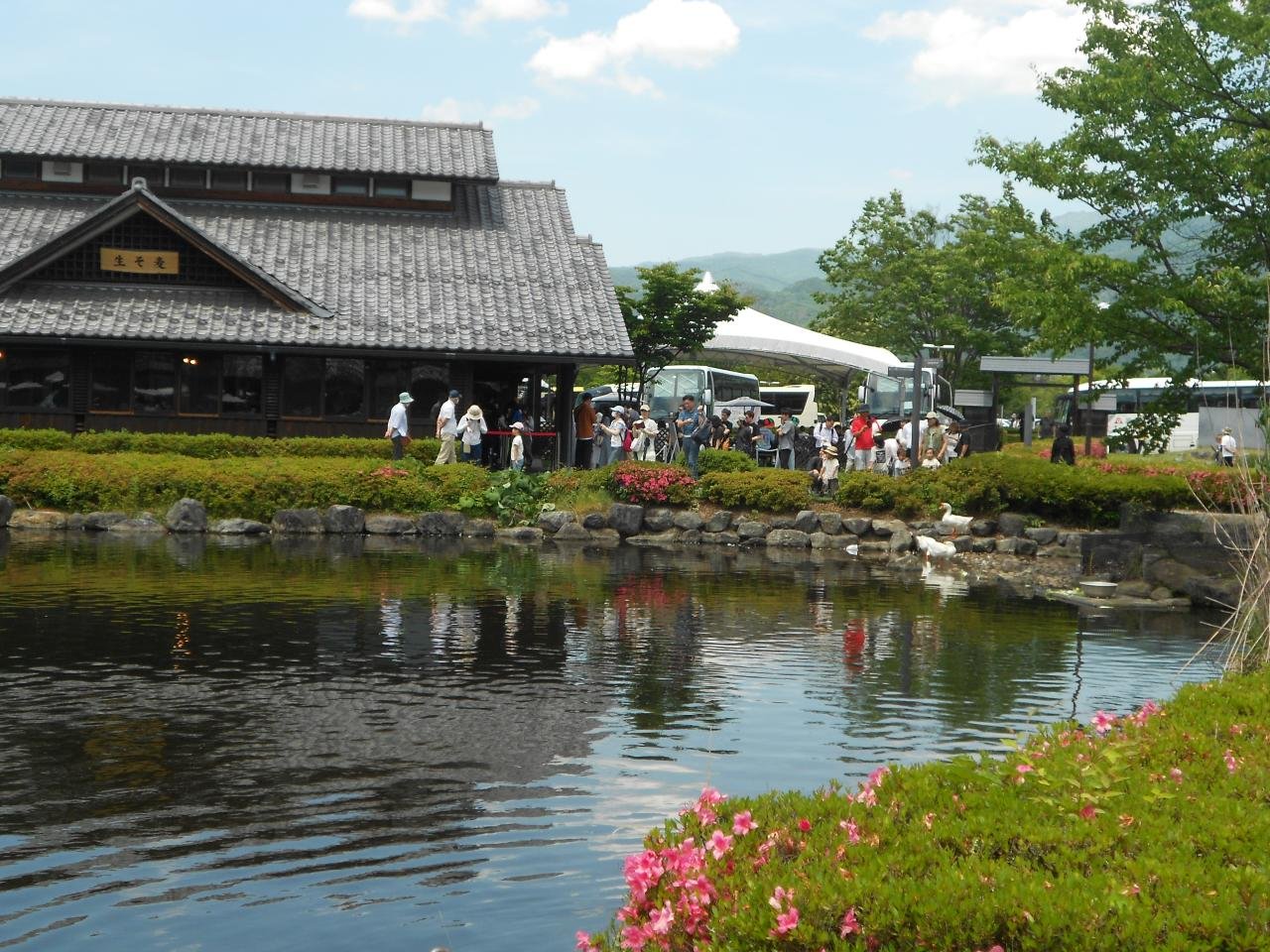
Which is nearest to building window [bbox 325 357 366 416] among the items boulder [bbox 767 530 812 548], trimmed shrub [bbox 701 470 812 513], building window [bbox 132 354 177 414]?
building window [bbox 132 354 177 414]

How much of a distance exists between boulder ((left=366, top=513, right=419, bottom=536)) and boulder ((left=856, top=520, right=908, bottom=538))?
29.2 feet

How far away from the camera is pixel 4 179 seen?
38531 millimetres

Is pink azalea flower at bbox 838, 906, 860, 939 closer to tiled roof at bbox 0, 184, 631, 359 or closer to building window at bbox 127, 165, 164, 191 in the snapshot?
tiled roof at bbox 0, 184, 631, 359

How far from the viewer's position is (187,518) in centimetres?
2756

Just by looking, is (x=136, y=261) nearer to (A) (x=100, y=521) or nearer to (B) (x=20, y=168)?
(B) (x=20, y=168)

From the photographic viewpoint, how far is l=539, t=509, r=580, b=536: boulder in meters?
29.0

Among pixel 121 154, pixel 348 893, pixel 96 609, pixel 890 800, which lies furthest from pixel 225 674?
pixel 121 154

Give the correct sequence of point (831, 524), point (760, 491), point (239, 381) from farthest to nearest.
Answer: point (239, 381) < point (760, 491) < point (831, 524)

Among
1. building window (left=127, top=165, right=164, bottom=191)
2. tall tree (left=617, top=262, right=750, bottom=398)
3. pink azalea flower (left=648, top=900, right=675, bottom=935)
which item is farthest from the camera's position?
tall tree (left=617, top=262, right=750, bottom=398)

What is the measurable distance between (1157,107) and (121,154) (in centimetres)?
2614

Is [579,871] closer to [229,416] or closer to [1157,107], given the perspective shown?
[1157,107]

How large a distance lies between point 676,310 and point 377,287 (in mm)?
10764

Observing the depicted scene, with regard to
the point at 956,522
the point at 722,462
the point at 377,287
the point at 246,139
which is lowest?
the point at 956,522

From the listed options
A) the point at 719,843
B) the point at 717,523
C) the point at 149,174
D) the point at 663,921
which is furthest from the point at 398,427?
the point at 663,921
